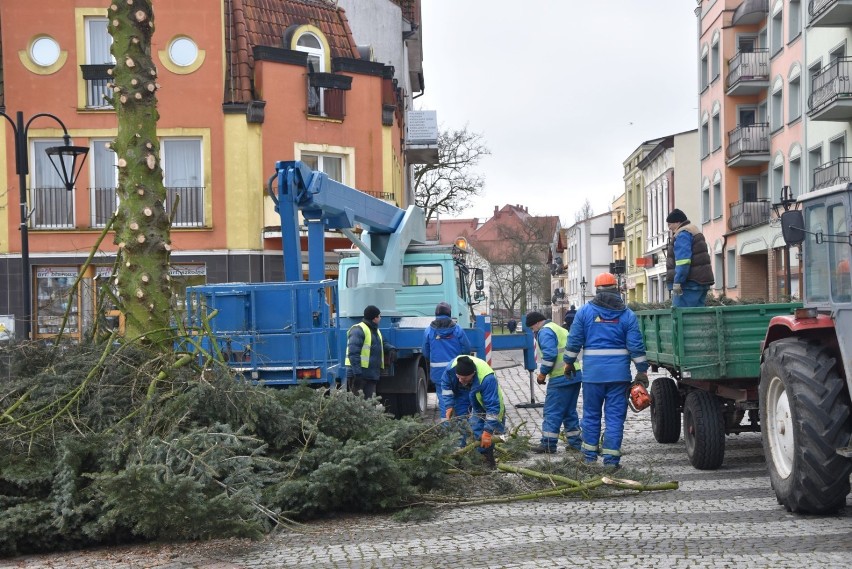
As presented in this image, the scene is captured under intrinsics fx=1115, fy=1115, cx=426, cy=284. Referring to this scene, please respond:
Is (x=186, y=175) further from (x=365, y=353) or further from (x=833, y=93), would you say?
(x=833, y=93)

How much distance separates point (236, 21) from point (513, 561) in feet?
82.9

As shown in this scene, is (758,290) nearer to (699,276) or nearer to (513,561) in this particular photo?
(699,276)

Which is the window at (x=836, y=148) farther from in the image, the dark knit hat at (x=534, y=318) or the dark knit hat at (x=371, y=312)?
the dark knit hat at (x=371, y=312)

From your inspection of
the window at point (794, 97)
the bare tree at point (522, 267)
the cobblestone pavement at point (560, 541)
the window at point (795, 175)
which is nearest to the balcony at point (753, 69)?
the window at point (794, 97)

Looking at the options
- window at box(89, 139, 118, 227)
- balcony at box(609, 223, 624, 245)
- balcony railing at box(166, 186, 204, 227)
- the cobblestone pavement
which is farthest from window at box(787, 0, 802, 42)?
balcony at box(609, 223, 624, 245)

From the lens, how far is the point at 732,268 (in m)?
45.5

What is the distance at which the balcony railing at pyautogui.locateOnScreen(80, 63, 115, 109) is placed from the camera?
28.7 meters

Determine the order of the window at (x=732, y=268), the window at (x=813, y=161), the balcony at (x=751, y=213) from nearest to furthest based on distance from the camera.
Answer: the window at (x=813, y=161)
the balcony at (x=751, y=213)
the window at (x=732, y=268)

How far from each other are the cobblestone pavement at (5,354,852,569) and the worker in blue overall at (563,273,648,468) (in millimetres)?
1315

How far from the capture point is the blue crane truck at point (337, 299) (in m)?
12.6

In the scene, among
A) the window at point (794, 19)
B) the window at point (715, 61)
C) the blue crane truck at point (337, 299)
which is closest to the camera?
the blue crane truck at point (337, 299)

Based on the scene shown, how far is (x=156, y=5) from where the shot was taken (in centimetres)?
2881

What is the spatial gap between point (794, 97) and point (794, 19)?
2.59m

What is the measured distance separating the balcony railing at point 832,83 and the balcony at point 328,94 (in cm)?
1338
